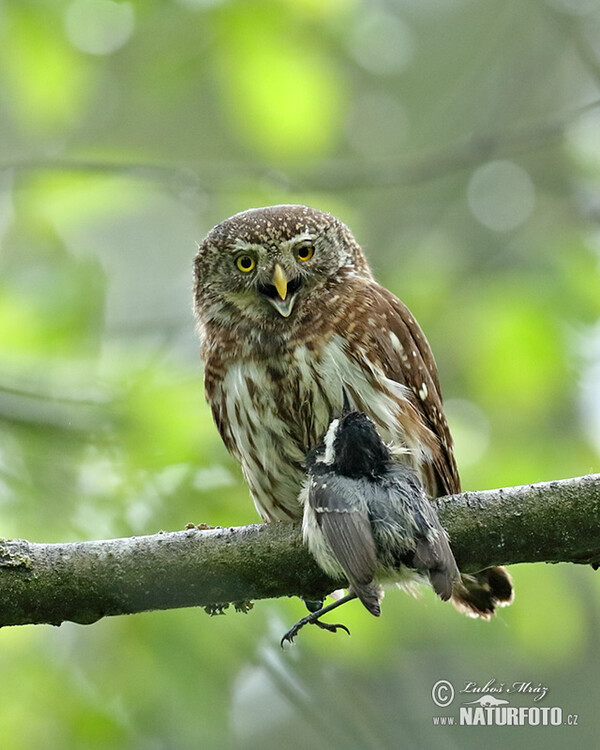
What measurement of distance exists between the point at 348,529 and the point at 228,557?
0.37m

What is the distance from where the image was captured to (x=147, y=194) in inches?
207

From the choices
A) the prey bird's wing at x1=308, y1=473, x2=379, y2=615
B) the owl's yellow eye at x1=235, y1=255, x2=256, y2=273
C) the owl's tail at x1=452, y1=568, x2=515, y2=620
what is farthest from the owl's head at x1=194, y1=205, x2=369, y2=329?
the owl's tail at x1=452, y1=568, x2=515, y2=620

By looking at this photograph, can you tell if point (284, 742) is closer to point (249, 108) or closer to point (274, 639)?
point (274, 639)

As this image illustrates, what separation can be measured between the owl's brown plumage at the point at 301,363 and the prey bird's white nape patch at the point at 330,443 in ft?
0.84

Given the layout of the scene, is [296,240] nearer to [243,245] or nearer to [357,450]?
[243,245]

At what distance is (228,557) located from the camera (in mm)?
3150

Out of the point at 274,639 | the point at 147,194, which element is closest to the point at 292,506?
the point at 274,639

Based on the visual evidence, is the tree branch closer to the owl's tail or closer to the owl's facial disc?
the owl's tail

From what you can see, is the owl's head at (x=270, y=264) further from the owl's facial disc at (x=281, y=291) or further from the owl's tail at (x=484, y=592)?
the owl's tail at (x=484, y=592)

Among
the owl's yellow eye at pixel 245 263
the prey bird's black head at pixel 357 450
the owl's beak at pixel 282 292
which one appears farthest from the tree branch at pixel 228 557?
the owl's yellow eye at pixel 245 263

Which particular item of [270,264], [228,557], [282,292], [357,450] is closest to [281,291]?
[282,292]

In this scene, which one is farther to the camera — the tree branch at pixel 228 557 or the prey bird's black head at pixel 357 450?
the prey bird's black head at pixel 357 450

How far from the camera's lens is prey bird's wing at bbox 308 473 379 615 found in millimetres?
3123

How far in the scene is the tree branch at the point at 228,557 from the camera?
3.04 metres
